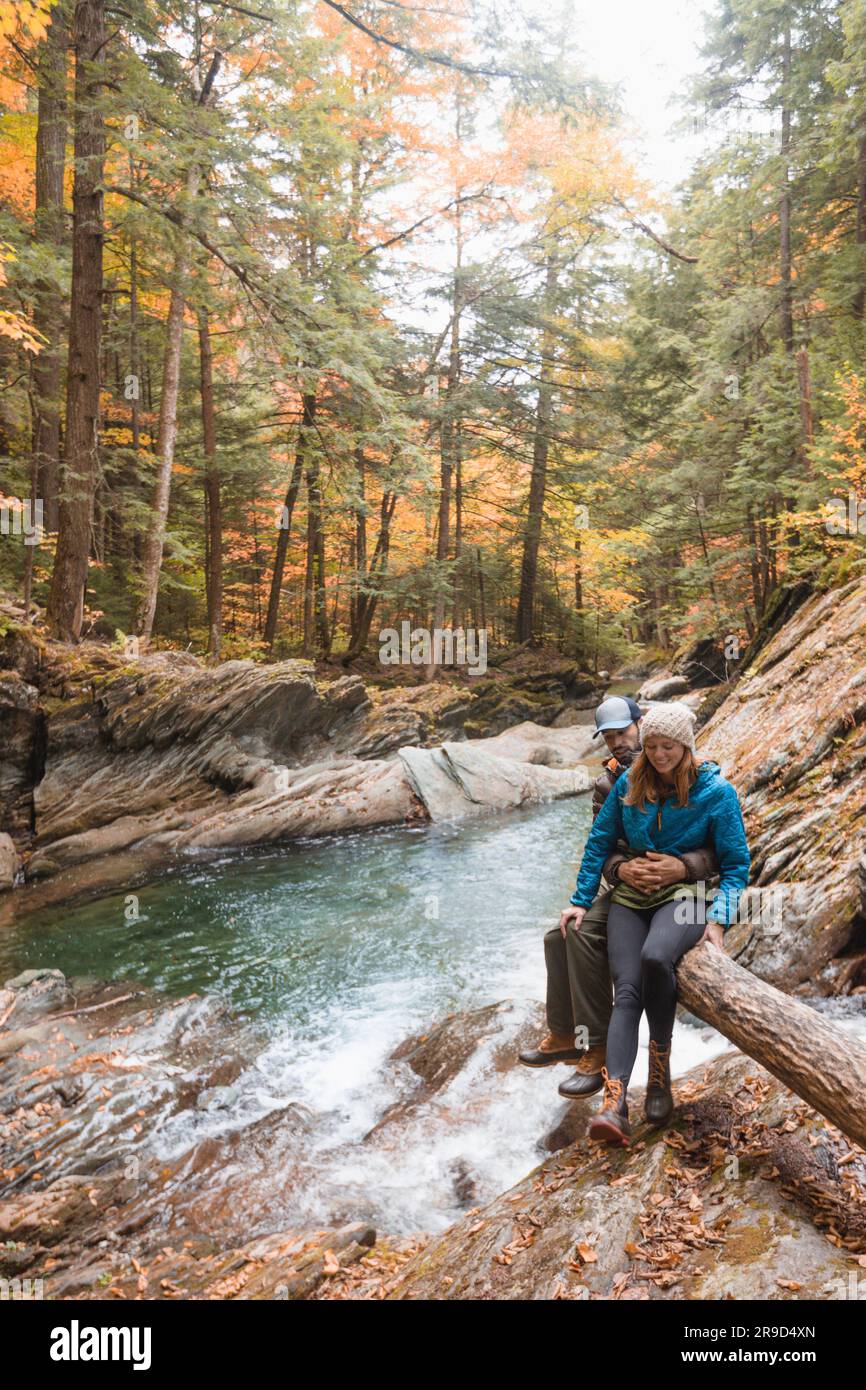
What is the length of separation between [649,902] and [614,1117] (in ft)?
3.34

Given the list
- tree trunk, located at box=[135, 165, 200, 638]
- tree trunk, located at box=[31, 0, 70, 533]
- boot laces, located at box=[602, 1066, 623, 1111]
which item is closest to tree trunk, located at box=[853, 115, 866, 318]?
tree trunk, located at box=[135, 165, 200, 638]

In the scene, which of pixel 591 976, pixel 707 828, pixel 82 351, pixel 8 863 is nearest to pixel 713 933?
pixel 707 828

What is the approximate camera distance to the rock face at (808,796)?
5656 millimetres

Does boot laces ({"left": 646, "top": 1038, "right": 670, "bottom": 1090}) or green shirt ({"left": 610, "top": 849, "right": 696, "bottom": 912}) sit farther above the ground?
green shirt ({"left": 610, "top": 849, "right": 696, "bottom": 912})

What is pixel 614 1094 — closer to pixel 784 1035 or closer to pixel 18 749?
pixel 784 1035

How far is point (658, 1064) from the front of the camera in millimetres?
3645

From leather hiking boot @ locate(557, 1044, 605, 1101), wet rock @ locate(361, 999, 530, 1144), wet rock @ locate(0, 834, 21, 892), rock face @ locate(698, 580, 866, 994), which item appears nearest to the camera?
leather hiking boot @ locate(557, 1044, 605, 1101)

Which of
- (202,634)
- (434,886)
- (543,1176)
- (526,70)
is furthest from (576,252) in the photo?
(543,1176)

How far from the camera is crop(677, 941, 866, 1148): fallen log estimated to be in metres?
2.84

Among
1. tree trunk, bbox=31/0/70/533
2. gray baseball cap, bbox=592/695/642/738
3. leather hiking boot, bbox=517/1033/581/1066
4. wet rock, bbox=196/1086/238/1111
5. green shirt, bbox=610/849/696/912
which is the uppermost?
tree trunk, bbox=31/0/70/533

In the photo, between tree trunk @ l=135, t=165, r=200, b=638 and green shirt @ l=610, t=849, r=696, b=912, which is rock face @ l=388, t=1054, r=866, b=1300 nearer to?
green shirt @ l=610, t=849, r=696, b=912

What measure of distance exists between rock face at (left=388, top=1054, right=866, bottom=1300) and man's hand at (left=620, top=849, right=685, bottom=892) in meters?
1.14

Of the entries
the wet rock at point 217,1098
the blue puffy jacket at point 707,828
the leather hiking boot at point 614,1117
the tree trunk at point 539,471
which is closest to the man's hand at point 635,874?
the blue puffy jacket at point 707,828

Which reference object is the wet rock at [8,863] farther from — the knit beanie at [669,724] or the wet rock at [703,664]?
the wet rock at [703,664]
